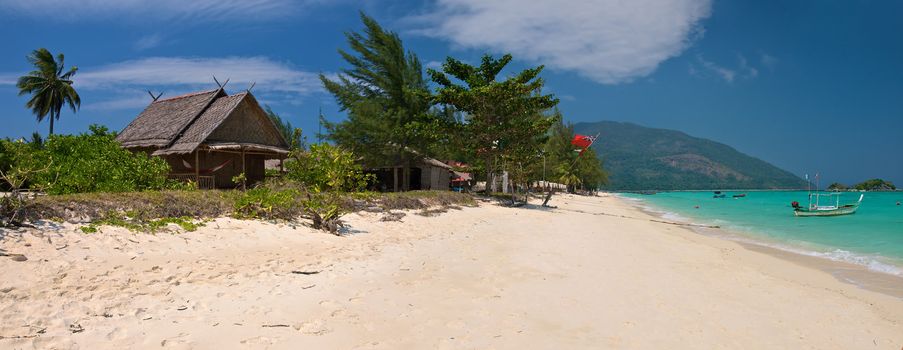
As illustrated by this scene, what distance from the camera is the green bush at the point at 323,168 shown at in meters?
8.77

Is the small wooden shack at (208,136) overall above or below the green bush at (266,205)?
above

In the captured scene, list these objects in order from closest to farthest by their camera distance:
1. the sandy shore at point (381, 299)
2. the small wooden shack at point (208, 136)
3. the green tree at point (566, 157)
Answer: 1. the sandy shore at point (381, 299)
2. the small wooden shack at point (208, 136)
3. the green tree at point (566, 157)

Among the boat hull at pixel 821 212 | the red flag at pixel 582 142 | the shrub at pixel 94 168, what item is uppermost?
the red flag at pixel 582 142

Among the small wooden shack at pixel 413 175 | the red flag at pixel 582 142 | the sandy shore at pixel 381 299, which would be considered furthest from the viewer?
the red flag at pixel 582 142

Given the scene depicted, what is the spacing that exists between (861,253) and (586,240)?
24.4ft

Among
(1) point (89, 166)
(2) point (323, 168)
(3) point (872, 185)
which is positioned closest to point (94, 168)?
(1) point (89, 166)

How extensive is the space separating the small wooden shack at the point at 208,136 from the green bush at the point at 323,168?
651 cm

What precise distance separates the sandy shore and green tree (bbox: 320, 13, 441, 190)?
1371cm

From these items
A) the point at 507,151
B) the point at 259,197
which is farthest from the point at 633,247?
Result: the point at 507,151

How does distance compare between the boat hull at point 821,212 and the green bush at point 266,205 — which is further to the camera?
the boat hull at point 821,212

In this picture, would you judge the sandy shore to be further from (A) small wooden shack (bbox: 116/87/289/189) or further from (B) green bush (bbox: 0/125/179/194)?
(A) small wooden shack (bbox: 116/87/289/189)

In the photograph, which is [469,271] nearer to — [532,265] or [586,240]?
[532,265]

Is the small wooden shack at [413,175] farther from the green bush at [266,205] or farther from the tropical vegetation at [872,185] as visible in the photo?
the tropical vegetation at [872,185]

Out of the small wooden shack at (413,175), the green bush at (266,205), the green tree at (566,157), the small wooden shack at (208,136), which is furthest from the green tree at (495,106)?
the green tree at (566,157)
